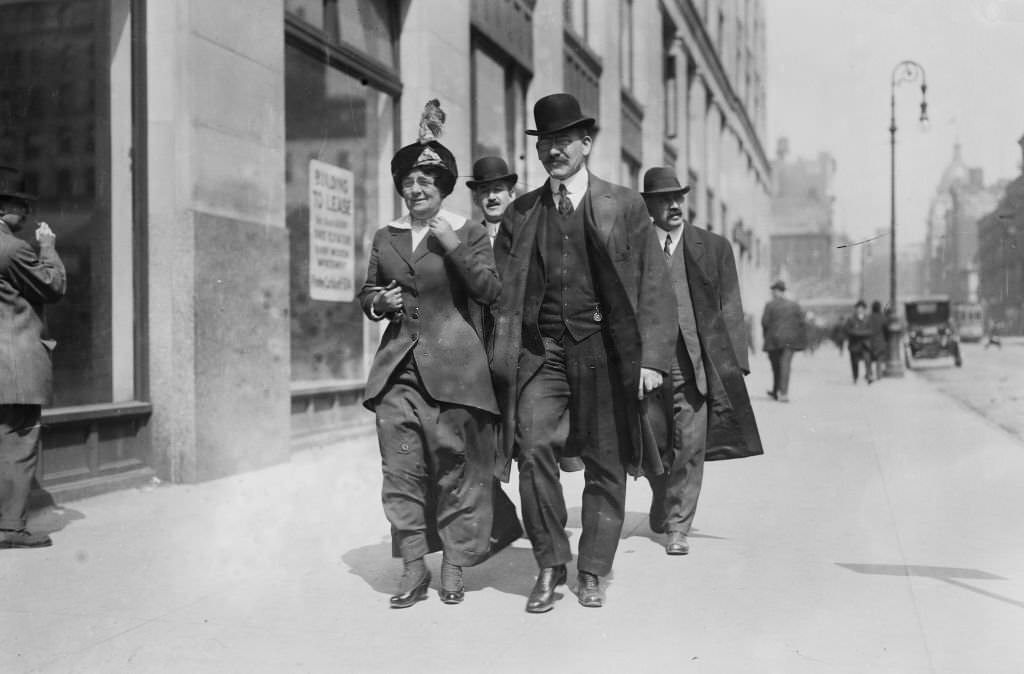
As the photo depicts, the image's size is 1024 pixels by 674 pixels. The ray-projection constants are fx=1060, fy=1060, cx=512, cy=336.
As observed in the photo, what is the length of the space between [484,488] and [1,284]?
312 centimetres

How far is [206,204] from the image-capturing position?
8203 millimetres

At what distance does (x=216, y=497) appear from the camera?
758 cm

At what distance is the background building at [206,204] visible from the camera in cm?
795

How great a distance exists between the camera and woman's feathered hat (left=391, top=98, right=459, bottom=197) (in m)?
4.83

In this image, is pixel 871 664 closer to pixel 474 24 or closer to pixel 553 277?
pixel 553 277

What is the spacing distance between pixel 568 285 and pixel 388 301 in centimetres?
81

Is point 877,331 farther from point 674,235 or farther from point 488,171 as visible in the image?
point 488,171

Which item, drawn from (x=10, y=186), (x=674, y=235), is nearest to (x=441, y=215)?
(x=674, y=235)

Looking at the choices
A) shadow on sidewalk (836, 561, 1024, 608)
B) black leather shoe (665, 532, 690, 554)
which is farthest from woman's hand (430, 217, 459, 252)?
shadow on sidewalk (836, 561, 1024, 608)

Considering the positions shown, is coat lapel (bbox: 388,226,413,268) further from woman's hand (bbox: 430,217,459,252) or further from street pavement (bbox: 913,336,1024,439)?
street pavement (bbox: 913,336,1024,439)

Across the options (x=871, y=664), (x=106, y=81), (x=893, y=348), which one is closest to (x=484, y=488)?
(x=871, y=664)

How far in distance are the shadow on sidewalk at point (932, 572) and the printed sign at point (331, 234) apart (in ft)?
20.9

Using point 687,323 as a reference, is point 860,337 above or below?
below

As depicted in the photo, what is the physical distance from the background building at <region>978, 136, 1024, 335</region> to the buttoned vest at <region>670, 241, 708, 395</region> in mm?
74961
